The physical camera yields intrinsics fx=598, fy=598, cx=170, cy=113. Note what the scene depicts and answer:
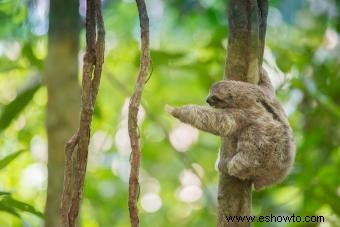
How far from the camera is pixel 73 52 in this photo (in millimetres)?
1938

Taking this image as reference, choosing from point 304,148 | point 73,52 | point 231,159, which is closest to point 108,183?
point 304,148

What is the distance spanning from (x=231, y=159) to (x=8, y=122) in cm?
105

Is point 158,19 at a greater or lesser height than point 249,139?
greater

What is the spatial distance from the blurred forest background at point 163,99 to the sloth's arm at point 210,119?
1.57 ft

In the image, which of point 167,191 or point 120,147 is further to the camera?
point 167,191

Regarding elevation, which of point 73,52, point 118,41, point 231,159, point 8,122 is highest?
point 118,41

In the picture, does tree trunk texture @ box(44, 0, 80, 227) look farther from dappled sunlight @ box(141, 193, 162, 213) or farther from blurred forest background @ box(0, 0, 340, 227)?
dappled sunlight @ box(141, 193, 162, 213)

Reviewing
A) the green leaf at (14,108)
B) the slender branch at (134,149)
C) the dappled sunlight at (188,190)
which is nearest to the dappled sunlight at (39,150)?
the dappled sunlight at (188,190)

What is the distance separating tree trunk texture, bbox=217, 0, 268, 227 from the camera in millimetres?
1302

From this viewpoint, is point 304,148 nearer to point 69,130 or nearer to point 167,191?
point 69,130

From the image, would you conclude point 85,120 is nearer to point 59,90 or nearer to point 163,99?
point 59,90

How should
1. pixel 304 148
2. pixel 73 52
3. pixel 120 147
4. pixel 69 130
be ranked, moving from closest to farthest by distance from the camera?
1. pixel 69 130
2. pixel 73 52
3. pixel 304 148
4. pixel 120 147

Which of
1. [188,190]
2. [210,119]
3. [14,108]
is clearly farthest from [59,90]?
[188,190]

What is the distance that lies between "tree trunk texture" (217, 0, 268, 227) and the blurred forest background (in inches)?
21.6
